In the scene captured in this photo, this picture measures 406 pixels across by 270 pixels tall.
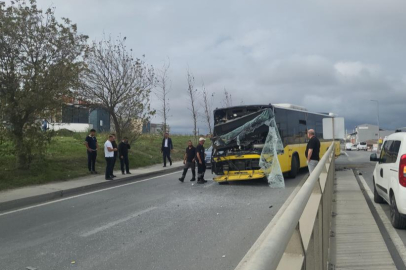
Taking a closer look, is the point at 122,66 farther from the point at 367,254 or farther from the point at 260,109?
the point at 367,254

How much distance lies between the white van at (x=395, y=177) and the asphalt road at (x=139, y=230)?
234cm

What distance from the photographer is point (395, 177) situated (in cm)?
635

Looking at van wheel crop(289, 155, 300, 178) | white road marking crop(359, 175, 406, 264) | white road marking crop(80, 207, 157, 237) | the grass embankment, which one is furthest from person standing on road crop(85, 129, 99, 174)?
white road marking crop(359, 175, 406, 264)

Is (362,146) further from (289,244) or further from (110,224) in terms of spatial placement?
(289,244)

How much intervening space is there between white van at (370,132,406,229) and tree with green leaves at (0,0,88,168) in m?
11.1

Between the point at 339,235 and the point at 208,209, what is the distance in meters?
3.41

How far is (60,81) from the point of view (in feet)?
43.8

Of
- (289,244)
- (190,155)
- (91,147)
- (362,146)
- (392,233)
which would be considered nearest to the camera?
(289,244)

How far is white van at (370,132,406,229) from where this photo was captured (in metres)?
5.95

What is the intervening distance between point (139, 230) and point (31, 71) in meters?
9.11

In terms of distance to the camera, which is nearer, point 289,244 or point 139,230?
point 289,244

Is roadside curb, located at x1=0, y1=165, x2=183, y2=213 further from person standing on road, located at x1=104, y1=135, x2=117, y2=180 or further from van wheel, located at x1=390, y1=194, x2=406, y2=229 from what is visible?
Result: van wheel, located at x1=390, y1=194, x2=406, y2=229

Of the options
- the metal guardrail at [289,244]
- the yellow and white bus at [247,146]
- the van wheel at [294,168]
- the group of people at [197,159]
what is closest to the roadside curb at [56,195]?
the group of people at [197,159]

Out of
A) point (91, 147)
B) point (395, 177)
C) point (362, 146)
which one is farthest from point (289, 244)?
point (362, 146)
